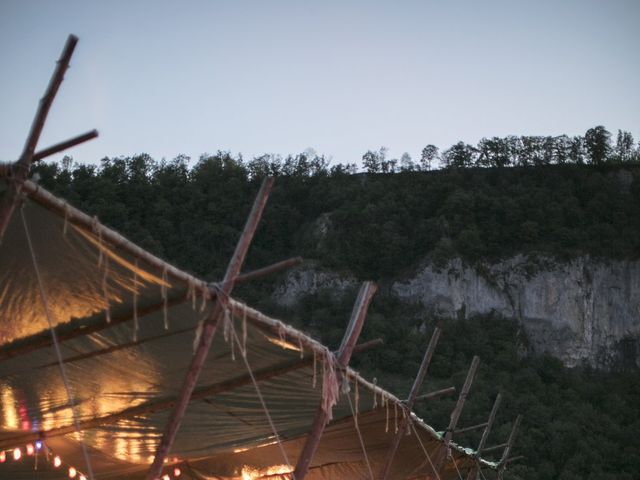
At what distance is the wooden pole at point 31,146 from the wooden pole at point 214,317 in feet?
5.12

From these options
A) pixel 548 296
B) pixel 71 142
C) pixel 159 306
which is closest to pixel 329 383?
pixel 159 306

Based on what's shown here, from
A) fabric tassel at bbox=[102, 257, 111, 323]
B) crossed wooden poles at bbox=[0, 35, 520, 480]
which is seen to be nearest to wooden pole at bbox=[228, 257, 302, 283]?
crossed wooden poles at bbox=[0, 35, 520, 480]

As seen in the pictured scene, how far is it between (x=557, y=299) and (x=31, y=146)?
57272 millimetres

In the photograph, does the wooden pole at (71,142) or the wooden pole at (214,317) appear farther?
the wooden pole at (214,317)

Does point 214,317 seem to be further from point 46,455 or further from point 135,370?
point 46,455

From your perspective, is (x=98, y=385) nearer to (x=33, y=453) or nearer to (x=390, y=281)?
(x=33, y=453)

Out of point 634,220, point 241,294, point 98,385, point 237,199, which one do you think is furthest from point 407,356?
point 98,385

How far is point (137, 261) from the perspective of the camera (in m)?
5.64

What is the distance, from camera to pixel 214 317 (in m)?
6.25

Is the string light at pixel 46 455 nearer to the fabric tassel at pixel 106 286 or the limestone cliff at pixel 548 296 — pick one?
the fabric tassel at pixel 106 286

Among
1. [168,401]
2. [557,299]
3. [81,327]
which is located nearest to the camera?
[81,327]

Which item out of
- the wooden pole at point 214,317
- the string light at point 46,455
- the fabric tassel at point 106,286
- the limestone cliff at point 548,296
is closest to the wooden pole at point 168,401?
the string light at point 46,455

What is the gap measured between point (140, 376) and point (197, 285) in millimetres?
1930

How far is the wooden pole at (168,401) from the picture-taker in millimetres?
7449
